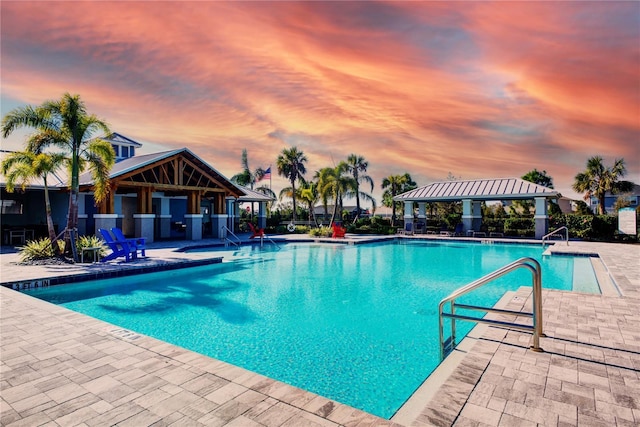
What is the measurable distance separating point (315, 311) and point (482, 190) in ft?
67.4

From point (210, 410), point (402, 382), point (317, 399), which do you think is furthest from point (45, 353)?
point (402, 382)

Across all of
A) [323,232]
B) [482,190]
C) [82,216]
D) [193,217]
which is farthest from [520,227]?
[82,216]

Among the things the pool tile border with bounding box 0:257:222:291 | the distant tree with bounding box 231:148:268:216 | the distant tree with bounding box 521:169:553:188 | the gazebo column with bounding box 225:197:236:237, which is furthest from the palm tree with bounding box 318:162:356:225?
the distant tree with bounding box 521:169:553:188

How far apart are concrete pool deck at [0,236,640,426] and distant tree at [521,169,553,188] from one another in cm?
3823

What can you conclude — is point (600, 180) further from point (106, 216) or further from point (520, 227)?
point (106, 216)

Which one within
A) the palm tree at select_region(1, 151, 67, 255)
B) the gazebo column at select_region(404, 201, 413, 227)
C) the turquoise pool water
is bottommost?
the turquoise pool water

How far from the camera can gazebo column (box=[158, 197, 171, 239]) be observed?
73.2 ft

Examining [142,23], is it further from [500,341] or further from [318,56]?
[500,341]

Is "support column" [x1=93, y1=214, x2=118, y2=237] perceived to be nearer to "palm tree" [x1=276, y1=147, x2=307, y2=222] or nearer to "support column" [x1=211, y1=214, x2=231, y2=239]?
"support column" [x1=211, y1=214, x2=231, y2=239]

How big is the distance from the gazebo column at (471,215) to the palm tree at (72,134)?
21392 mm

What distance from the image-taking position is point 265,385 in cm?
329

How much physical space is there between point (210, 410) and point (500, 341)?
348 cm

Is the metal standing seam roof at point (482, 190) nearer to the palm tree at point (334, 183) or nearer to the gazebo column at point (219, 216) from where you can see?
the palm tree at point (334, 183)

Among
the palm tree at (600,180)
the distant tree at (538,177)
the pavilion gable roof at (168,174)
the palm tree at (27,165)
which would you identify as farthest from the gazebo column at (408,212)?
the palm tree at (27,165)
